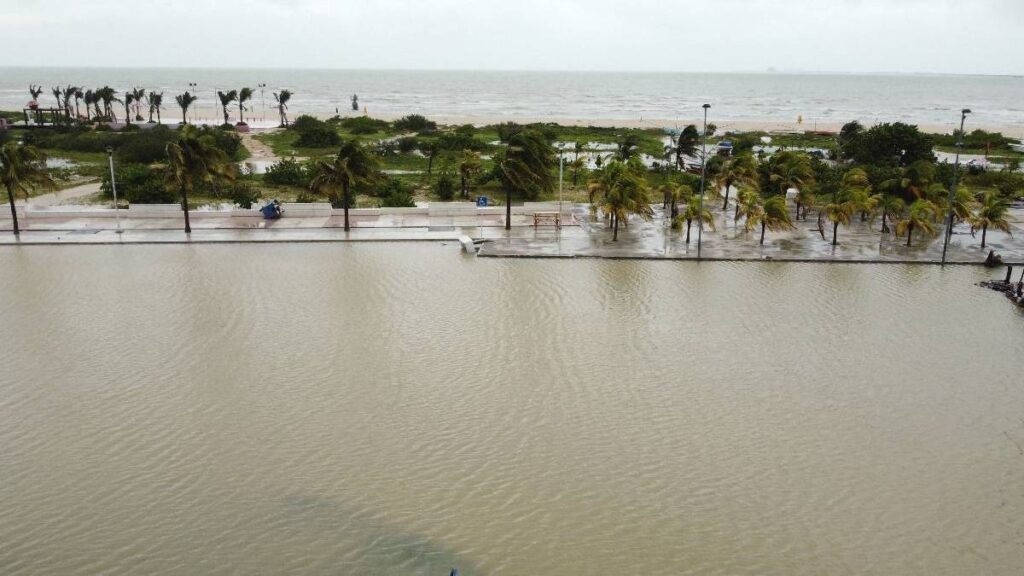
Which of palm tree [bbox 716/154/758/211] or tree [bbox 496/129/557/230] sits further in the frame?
palm tree [bbox 716/154/758/211]

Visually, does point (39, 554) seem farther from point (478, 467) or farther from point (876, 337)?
point (876, 337)

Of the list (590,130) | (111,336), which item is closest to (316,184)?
(111,336)

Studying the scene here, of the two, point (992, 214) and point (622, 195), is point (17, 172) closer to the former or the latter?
point (622, 195)

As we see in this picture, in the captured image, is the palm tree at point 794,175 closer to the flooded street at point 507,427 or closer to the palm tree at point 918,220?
the palm tree at point 918,220

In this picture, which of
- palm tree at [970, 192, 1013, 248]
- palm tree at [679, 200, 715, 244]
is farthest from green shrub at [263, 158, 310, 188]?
palm tree at [970, 192, 1013, 248]

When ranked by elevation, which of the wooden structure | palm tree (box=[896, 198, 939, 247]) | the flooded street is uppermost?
palm tree (box=[896, 198, 939, 247])

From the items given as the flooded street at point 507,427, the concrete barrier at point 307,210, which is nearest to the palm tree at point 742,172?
the flooded street at point 507,427

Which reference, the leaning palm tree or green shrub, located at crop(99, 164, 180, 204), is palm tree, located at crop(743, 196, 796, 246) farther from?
green shrub, located at crop(99, 164, 180, 204)
